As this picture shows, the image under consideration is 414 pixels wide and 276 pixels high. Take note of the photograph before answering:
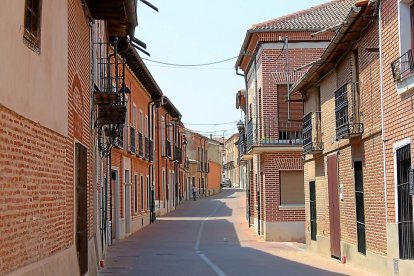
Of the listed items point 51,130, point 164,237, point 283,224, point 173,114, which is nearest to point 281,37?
point 283,224

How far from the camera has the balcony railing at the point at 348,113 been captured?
1535 centimetres

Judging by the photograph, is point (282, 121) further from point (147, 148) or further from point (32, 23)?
point (32, 23)

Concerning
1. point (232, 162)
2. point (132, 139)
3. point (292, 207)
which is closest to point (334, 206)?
point (292, 207)

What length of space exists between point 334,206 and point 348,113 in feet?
11.8

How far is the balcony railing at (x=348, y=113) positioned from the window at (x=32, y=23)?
345 inches

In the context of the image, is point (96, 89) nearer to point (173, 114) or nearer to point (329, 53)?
point (329, 53)

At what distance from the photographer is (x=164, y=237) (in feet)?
94.2

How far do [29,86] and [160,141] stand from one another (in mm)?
37943

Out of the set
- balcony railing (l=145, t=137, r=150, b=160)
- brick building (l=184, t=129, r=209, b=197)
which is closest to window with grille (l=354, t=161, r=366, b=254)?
balcony railing (l=145, t=137, r=150, b=160)

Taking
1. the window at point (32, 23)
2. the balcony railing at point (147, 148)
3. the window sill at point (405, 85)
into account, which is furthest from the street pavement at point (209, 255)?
the window at point (32, 23)

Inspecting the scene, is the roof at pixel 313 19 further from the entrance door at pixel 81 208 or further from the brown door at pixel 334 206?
the entrance door at pixel 81 208

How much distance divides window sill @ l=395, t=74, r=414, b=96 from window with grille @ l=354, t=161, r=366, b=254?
403 centimetres

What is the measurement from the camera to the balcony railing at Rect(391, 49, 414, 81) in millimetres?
11320

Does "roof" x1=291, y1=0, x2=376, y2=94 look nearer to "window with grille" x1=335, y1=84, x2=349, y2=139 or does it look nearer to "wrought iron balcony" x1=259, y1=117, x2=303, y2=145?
"window with grille" x1=335, y1=84, x2=349, y2=139
